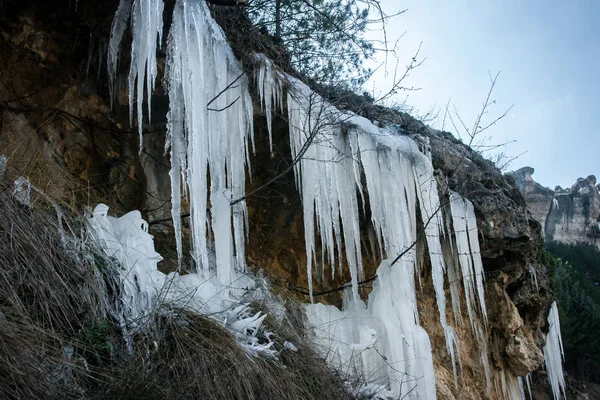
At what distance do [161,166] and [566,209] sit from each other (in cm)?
2630

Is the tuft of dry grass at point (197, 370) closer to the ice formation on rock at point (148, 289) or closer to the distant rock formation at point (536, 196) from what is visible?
the ice formation on rock at point (148, 289)

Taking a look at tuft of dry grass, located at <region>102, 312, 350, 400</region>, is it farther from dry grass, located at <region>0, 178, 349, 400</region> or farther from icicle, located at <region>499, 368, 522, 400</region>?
icicle, located at <region>499, 368, 522, 400</region>

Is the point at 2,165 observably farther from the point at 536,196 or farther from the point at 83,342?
the point at 536,196

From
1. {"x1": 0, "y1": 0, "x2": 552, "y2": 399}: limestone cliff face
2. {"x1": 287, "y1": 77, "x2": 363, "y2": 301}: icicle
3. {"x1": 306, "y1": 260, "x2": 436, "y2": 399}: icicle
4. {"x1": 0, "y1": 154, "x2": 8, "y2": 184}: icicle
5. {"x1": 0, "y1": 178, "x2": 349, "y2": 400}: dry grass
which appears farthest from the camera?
{"x1": 306, "y1": 260, "x2": 436, "y2": 399}: icicle

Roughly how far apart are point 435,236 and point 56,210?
3.15 m

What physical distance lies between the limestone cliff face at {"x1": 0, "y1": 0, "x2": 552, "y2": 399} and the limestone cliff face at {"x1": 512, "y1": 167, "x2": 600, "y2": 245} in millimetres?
21246

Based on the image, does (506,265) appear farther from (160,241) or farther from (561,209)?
(561,209)

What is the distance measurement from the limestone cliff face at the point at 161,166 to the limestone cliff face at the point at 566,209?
2125 centimetres

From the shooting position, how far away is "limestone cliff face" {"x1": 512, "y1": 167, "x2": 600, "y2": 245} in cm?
2584

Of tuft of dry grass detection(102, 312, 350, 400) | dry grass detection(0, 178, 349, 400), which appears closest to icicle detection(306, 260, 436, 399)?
tuft of dry grass detection(102, 312, 350, 400)

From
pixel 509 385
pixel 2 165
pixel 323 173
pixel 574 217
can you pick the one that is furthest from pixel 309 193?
pixel 574 217

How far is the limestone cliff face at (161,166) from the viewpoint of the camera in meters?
3.45

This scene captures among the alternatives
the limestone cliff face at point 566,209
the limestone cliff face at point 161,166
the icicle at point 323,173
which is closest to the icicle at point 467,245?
the limestone cliff face at point 161,166

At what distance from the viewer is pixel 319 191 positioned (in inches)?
157
